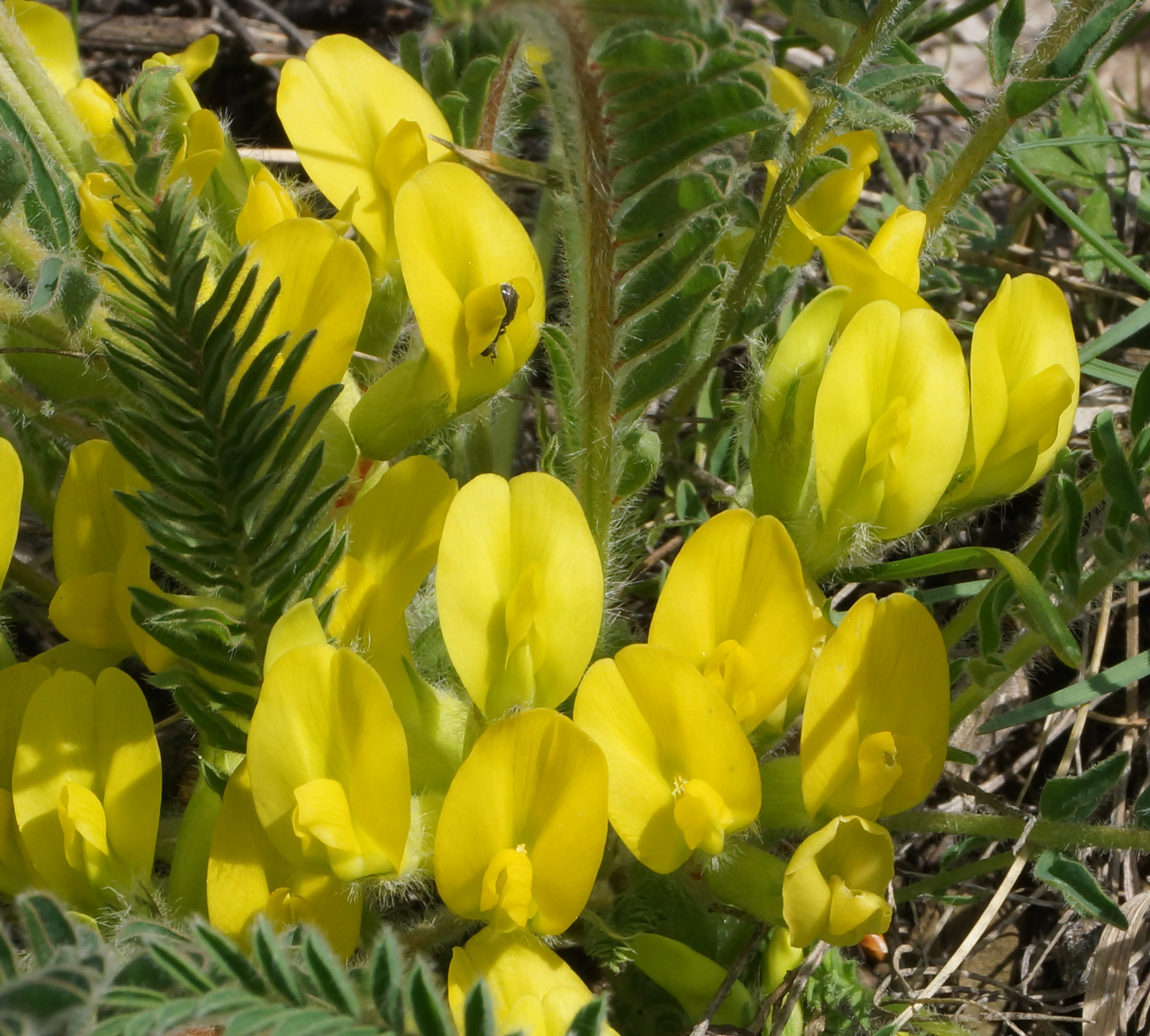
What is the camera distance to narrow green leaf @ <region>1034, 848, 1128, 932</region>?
4.49 feet

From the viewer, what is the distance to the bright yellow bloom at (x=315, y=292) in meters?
1.33

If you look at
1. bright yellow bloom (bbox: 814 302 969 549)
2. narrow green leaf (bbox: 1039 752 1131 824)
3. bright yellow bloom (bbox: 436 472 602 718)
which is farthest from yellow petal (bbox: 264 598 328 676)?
narrow green leaf (bbox: 1039 752 1131 824)

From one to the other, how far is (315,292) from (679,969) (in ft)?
2.91

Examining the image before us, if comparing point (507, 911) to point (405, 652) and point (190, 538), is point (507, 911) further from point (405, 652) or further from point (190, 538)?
point (190, 538)

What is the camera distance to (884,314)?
4.53ft

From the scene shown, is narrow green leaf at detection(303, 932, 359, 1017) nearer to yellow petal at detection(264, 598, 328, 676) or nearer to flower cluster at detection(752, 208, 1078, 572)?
yellow petal at detection(264, 598, 328, 676)

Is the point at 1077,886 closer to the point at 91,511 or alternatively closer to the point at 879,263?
the point at 879,263

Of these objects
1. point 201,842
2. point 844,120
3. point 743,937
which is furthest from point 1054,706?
point 201,842

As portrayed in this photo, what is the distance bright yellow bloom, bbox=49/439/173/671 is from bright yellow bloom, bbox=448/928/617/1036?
0.54 meters

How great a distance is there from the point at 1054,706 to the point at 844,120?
84 centimetres

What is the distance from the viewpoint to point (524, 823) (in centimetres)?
119

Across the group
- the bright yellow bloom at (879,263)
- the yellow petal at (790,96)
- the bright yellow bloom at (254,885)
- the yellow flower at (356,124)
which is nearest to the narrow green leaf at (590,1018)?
the bright yellow bloom at (254,885)

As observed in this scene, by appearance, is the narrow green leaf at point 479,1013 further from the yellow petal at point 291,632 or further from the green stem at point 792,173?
the green stem at point 792,173

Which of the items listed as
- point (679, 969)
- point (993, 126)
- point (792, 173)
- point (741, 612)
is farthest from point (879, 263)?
point (679, 969)
